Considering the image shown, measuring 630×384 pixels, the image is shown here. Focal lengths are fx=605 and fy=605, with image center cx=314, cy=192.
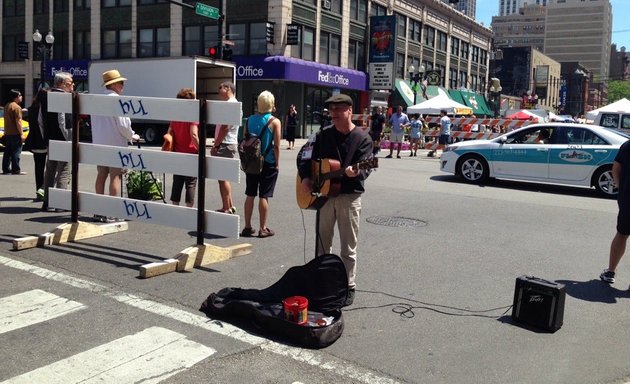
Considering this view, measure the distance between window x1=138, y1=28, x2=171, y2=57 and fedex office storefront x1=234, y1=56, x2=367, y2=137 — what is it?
552 centimetres

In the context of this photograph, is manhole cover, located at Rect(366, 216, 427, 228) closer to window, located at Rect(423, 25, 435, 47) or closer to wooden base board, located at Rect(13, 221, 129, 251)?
wooden base board, located at Rect(13, 221, 129, 251)

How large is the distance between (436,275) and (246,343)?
8.67ft

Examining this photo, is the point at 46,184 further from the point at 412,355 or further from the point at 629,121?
the point at 629,121

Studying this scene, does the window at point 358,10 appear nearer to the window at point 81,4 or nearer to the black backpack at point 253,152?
the window at point 81,4

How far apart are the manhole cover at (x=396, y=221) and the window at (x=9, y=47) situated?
4244 cm

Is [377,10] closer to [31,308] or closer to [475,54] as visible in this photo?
[475,54]

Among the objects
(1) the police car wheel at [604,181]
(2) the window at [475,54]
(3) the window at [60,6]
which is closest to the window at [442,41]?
(2) the window at [475,54]

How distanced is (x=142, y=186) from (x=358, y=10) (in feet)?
109

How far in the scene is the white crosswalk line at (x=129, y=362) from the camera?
12.4 feet

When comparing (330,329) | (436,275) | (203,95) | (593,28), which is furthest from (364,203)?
(593,28)

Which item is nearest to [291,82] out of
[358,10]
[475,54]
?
[358,10]

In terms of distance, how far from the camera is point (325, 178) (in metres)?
5.12

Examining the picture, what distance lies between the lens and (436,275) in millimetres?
6371

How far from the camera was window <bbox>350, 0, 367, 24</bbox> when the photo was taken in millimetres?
38969
